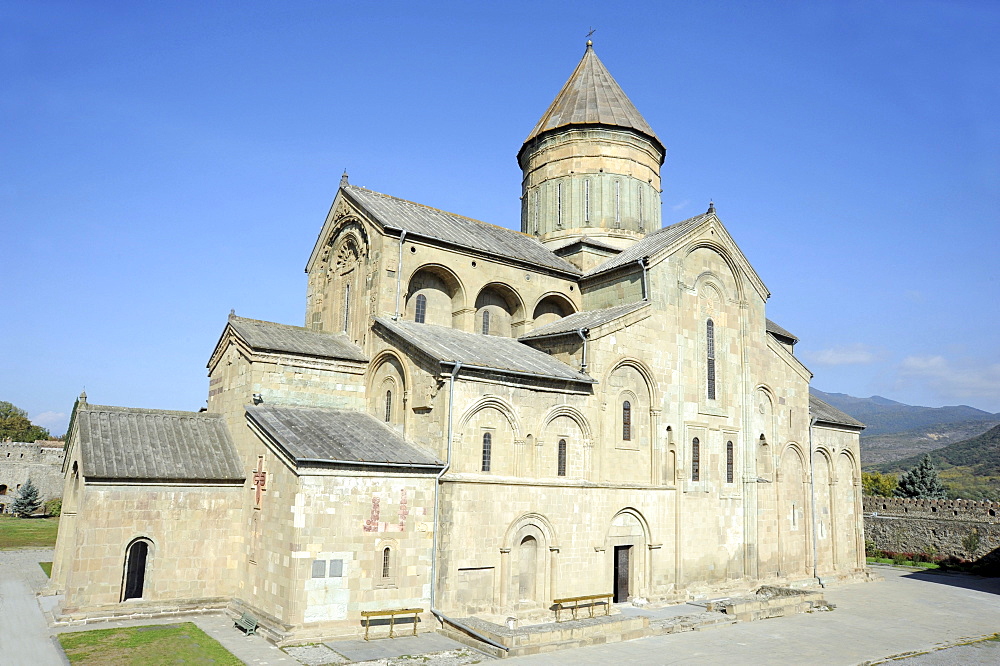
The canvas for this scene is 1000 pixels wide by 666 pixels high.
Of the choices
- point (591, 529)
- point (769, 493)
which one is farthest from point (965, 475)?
point (591, 529)

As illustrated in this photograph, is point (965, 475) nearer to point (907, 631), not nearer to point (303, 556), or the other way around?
point (907, 631)

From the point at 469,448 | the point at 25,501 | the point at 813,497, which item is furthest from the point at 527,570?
the point at 25,501

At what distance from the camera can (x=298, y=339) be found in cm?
2123

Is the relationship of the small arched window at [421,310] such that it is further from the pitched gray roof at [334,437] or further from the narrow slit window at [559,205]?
the narrow slit window at [559,205]

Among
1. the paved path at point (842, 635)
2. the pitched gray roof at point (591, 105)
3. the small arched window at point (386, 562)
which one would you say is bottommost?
the paved path at point (842, 635)

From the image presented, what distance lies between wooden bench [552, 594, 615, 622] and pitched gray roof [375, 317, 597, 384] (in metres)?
5.68

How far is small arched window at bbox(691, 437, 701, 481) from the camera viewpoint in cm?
2325

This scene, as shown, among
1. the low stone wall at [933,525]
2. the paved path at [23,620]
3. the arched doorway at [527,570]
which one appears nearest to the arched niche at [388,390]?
the arched doorway at [527,570]

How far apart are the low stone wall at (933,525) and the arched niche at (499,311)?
23967 millimetres

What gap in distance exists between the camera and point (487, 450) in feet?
61.4

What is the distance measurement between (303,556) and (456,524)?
3679 millimetres

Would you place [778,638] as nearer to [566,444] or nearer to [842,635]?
[842,635]

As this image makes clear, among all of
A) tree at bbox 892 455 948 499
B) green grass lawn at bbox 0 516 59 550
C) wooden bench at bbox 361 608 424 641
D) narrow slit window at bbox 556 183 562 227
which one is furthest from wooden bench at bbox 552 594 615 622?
tree at bbox 892 455 948 499

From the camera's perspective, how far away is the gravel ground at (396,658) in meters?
14.2
